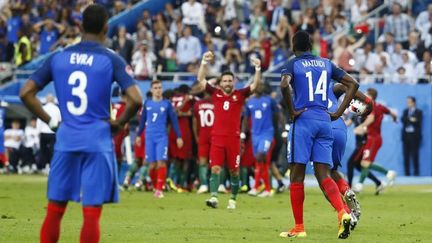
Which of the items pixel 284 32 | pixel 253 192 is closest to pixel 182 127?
pixel 253 192

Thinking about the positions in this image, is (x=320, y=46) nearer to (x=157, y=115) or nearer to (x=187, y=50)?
(x=187, y=50)

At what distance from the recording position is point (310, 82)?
14586 mm

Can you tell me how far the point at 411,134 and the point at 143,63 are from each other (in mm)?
7624

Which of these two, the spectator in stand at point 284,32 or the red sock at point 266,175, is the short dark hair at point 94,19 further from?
the spectator in stand at point 284,32

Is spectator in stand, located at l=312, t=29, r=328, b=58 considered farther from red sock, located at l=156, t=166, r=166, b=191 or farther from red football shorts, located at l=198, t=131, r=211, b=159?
red sock, located at l=156, t=166, r=166, b=191

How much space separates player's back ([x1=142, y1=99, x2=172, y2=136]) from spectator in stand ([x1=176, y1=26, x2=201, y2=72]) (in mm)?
8631

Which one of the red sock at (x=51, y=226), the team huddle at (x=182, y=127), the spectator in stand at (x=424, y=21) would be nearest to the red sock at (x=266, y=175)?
the team huddle at (x=182, y=127)

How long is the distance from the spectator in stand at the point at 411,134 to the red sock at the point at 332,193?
17526 mm

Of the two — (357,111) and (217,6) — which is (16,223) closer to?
(357,111)

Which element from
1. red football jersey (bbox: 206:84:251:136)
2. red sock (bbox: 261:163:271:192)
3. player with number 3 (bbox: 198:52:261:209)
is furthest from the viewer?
red sock (bbox: 261:163:271:192)

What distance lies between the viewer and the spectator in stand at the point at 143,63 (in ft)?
107

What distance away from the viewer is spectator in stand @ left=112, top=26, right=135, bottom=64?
33375mm

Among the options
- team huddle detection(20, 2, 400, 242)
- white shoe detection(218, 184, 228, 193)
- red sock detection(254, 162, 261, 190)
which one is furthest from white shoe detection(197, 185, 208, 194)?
red sock detection(254, 162, 261, 190)

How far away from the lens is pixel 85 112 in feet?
33.9
